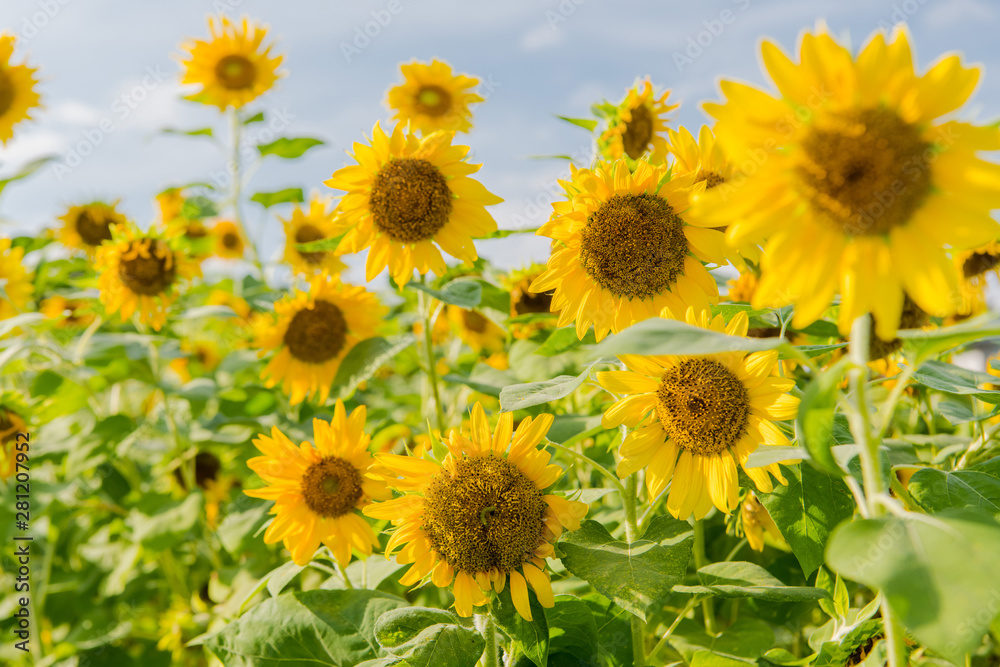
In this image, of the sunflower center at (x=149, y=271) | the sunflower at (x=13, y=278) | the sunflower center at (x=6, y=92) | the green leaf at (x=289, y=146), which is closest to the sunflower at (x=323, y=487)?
the sunflower center at (x=149, y=271)

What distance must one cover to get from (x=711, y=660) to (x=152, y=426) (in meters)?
2.57

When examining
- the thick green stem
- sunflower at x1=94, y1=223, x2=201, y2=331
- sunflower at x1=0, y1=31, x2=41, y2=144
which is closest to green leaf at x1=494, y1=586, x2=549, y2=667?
the thick green stem

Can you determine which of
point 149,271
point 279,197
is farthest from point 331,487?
point 279,197

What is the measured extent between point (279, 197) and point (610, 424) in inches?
107

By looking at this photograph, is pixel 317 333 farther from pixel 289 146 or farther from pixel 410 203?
pixel 289 146

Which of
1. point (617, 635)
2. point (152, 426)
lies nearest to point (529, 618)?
point (617, 635)

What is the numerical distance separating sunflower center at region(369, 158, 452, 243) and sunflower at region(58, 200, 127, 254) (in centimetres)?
308

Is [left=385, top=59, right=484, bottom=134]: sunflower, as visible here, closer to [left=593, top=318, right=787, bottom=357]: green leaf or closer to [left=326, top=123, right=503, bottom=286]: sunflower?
[left=326, top=123, right=503, bottom=286]: sunflower

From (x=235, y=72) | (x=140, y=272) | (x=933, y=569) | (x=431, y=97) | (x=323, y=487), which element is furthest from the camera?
(x=235, y=72)

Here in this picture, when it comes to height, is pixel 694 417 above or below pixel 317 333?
above

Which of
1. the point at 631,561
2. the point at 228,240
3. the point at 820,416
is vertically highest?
the point at 820,416

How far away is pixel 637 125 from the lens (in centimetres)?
220

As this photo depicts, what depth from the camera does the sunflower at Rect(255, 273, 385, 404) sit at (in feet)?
8.20

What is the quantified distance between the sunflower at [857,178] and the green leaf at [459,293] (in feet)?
3.32
